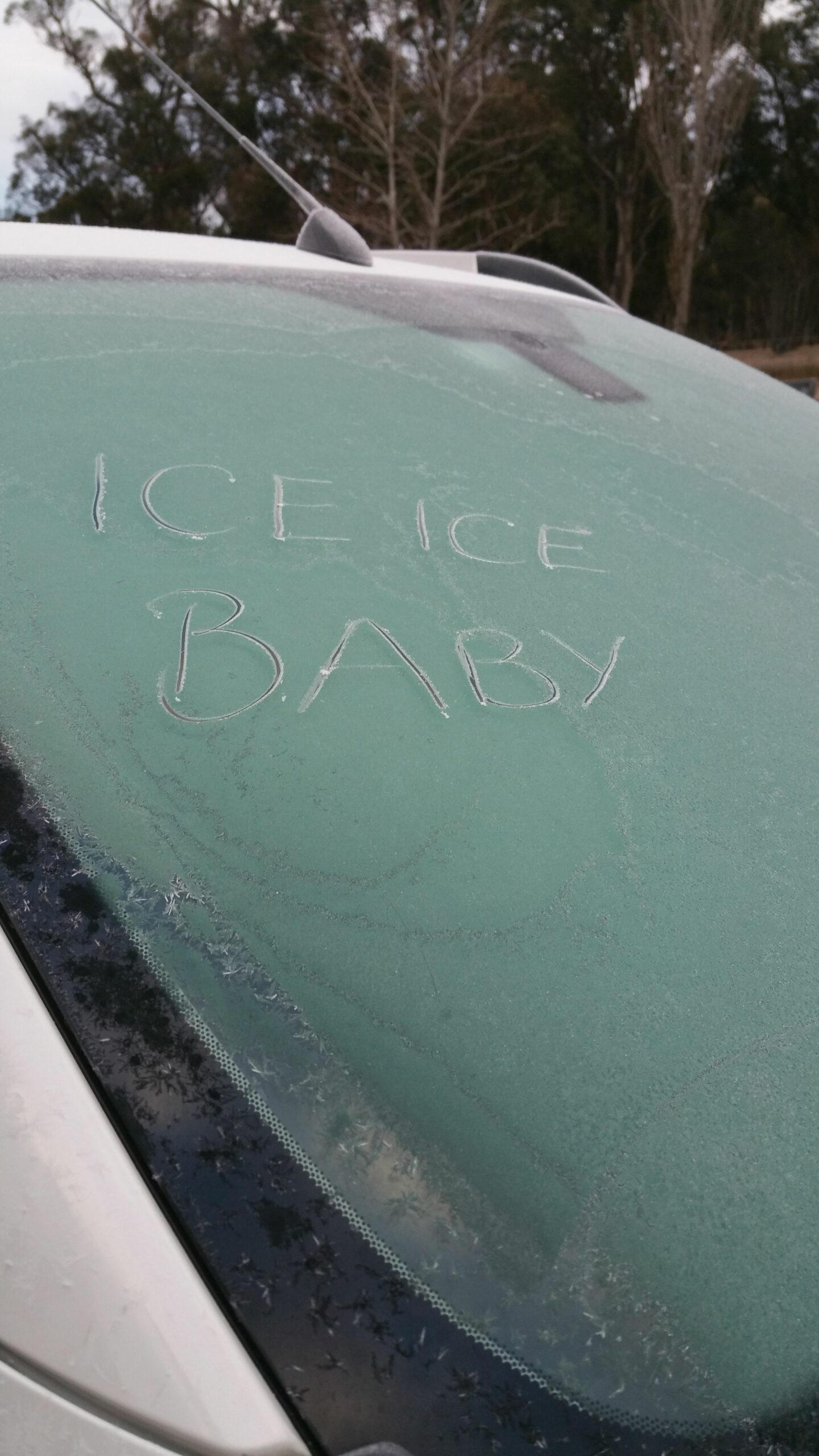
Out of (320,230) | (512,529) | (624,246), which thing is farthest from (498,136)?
(512,529)

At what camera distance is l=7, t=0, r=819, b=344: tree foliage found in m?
14.9

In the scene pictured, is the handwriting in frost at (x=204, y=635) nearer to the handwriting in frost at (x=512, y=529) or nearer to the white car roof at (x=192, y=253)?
the handwriting in frost at (x=512, y=529)

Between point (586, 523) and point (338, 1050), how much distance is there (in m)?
0.58

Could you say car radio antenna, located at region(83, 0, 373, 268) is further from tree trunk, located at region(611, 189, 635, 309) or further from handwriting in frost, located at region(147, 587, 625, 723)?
tree trunk, located at region(611, 189, 635, 309)

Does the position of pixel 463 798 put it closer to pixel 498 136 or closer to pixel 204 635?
pixel 204 635

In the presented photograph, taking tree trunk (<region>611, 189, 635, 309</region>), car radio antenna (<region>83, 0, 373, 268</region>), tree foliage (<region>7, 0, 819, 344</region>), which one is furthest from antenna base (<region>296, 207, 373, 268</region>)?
tree trunk (<region>611, 189, 635, 309</region>)

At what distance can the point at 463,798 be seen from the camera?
730 millimetres

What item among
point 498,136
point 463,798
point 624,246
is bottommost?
point 463,798

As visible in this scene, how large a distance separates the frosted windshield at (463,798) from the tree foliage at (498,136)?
14937mm

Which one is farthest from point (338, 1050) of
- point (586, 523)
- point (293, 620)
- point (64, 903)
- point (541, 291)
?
point (541, 291)

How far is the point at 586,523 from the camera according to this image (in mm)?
1049

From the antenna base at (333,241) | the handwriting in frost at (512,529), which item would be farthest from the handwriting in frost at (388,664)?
the antenna base at (333,241)

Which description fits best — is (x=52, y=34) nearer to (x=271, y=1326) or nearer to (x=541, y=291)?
(x=541, y=291)

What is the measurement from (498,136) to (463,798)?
17.8 meters
